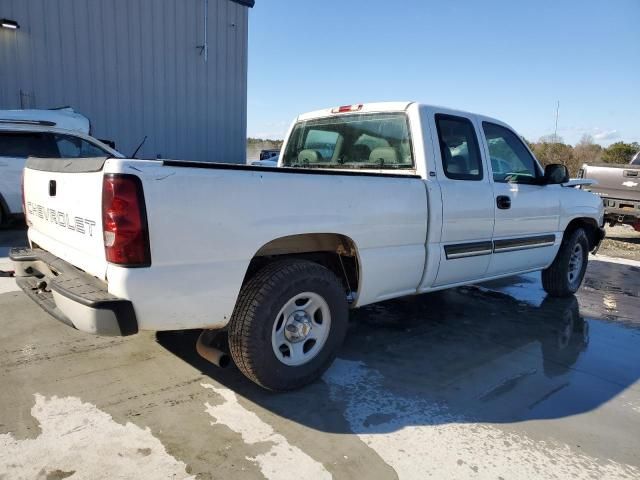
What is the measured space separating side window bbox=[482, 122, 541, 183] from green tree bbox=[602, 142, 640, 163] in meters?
22.0

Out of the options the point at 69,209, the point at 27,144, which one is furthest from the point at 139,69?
the point at 69,209

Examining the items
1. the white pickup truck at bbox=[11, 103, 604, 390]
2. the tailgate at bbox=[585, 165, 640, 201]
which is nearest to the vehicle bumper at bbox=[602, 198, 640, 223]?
the tailgate at bbox=[585, 165, 640, 201]

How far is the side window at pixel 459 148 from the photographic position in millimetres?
3914

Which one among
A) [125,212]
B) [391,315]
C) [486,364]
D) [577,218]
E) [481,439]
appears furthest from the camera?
[577,218]

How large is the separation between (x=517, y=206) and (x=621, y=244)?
7297 mm

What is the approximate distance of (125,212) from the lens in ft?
7.43

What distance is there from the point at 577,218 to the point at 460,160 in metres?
2.28

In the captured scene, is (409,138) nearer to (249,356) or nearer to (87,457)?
(249,356)

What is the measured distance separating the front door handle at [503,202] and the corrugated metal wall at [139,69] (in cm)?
1046

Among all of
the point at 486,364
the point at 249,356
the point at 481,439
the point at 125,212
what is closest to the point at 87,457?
the point at 249,356

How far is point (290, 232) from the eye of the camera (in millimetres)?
2793

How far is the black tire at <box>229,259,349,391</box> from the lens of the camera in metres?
2.72

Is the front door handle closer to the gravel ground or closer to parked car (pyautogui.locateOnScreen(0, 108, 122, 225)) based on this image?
the gravel ground

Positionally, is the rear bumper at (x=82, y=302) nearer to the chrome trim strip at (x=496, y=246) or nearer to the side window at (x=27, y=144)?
the chrome trim strip at (x=496, y=246)
